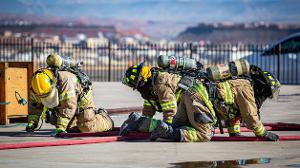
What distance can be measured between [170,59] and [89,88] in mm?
1252

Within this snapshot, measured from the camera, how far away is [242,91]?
12305mm

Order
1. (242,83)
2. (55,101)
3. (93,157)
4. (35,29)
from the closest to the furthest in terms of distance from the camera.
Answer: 1. (93,157)
2. (242,83)
3. (55,101)
4. (35,29)

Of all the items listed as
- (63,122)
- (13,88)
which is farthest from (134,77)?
(13,88)

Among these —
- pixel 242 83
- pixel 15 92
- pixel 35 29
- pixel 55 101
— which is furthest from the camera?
pixel 35 29

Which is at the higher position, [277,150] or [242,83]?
[242,83]

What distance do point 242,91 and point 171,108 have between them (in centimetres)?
139

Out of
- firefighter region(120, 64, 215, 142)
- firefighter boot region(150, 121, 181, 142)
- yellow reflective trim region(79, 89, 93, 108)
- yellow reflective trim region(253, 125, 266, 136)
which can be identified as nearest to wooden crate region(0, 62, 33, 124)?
yellow reflective trim region(79, 89, 93, 108)

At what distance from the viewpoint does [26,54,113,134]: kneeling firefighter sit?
1321 centimetres

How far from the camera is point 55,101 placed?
13203 millimetres

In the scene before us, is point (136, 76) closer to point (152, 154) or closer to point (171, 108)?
point (171, 108)

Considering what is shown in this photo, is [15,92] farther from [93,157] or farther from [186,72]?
[93,157]

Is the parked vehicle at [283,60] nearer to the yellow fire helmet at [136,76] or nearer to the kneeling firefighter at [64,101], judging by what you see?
the yellow fire helmet at [136,76]

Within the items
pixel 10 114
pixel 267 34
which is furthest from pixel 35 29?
pixel 10 114

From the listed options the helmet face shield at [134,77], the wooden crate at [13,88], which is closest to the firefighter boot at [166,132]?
the helmet face shield at [134,77]
